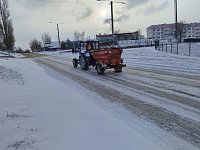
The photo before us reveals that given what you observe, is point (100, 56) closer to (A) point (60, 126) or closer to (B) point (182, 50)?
(A) point (60, 126)

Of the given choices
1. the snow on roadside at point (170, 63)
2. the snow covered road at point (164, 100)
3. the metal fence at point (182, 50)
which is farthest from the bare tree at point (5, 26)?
the snow covered road at point (164, 100)

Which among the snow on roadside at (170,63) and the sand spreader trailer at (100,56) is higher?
the sand spreader trailer at (100,56)

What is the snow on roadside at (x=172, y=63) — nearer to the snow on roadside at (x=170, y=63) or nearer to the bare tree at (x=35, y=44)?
the snow on roadside at (x=170, y=63)

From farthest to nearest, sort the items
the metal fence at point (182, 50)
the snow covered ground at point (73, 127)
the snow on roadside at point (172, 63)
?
the metal fence at point (182, 50) → the snow on roadside at point (172, 63) → the snow covered ground at point (73, 127)

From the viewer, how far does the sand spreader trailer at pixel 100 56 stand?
19.7 meters

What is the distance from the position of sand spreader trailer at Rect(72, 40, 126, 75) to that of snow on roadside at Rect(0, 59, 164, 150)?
8592 mm

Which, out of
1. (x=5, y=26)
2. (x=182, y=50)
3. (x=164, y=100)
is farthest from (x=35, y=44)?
(x=164, y=100)

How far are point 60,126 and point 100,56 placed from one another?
1332 centimetres

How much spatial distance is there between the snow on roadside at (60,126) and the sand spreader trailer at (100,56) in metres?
8.59

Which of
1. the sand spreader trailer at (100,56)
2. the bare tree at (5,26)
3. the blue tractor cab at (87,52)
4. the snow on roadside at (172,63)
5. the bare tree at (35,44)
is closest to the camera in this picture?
the snow on roadside at (172,63)

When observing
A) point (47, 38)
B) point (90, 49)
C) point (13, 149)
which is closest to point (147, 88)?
point (13, 149)

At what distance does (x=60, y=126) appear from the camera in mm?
7414

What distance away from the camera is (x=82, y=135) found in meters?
6.72

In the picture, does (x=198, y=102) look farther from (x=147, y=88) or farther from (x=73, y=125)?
(x=73, y=125)
